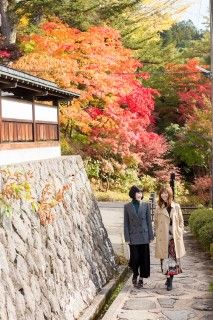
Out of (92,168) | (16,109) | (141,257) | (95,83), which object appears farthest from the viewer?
(92,168)

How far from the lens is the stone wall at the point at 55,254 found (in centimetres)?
690

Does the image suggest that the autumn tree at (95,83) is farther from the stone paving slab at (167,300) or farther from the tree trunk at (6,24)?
the stone paving slab at (167,300)

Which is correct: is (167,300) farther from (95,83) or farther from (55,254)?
(95,83)

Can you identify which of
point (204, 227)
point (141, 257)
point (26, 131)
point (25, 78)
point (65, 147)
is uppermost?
point (25, 78)

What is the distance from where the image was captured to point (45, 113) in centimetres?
1216

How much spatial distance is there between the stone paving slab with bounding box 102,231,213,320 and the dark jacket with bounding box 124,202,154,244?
982 millimetres

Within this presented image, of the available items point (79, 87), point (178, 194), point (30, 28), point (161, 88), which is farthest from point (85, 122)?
point (161, 88)

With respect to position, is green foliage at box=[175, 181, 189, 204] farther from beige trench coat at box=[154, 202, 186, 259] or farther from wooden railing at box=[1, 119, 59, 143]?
beige trench coat at box=[154, 202, 186, 259]

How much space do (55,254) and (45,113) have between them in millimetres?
4422

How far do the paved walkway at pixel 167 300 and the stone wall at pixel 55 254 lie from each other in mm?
641

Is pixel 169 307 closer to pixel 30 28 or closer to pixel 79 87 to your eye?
pixel 79 87

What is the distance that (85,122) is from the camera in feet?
76.9

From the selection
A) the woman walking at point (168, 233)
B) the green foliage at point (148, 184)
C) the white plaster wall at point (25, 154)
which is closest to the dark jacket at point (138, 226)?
the woman walking at point (168, 233)

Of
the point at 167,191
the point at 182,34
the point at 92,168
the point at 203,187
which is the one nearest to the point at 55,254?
the point at 167,191
